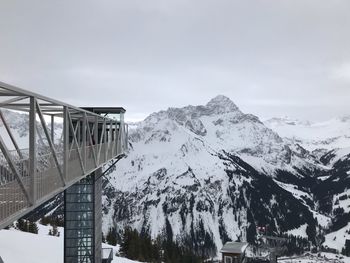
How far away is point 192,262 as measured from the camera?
112 meters

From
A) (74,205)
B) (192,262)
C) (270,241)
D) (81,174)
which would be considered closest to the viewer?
(81,174)

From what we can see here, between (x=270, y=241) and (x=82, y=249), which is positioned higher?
(x=82, y=249)

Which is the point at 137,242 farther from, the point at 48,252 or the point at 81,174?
the point at 81,174

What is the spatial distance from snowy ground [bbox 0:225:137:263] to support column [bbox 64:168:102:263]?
473 cm

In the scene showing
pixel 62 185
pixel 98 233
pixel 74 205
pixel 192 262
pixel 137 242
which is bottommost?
pixel 192 262

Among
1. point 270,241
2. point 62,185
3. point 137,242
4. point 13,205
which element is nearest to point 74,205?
point 62,185

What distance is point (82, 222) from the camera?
122 feet

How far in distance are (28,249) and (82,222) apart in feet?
33.8

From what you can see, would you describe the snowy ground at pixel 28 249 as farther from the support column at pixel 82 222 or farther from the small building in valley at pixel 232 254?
the small building in valley at pixel 232 254

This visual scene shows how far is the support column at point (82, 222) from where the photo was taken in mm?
36969

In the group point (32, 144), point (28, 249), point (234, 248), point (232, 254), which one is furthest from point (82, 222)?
point (234, 248)

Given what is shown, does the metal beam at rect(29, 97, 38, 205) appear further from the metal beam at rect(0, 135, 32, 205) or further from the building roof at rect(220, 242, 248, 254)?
the building roof at rect(220, 242, 248, 254)

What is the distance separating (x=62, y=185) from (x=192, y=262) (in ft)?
323

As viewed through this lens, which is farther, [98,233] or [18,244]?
[18,244]
